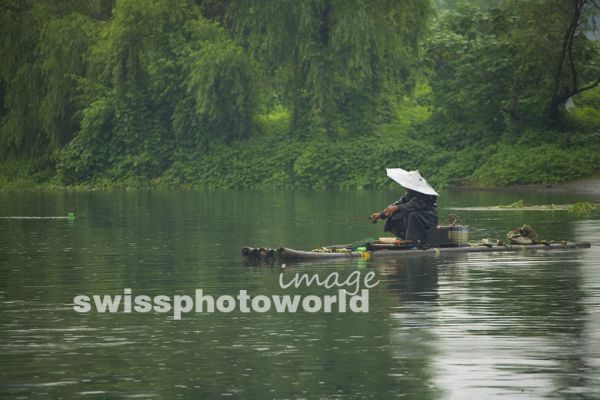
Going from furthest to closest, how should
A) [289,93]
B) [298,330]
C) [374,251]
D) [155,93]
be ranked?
[155,93]
[289,93]
[374,251]
[298,330]

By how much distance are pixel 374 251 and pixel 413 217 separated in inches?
41.7

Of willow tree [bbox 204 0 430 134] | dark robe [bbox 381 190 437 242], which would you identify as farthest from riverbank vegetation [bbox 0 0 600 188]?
dark robe [bbox 381 190 437 242]

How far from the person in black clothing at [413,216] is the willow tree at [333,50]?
39369 millimetres

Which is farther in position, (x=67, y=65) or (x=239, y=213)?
(x=67, y=65)

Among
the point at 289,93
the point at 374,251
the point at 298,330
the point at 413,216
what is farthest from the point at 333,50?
the point at 298,330

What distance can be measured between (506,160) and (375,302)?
42814 millimetres

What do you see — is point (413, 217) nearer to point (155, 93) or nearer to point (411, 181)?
point (411, 181)

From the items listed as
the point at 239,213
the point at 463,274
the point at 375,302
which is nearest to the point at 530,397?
the point at 375,302

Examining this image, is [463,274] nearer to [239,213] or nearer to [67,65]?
[239,213]

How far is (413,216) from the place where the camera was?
30.3 m

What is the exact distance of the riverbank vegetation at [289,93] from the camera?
66.3 m

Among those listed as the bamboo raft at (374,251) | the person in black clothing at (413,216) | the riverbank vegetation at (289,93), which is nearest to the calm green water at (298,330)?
the bamboo raft at (374,251)

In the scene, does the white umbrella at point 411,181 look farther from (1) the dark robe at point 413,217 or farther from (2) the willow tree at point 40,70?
(2) the willow tree at point 40,70

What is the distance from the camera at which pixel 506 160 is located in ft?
214
